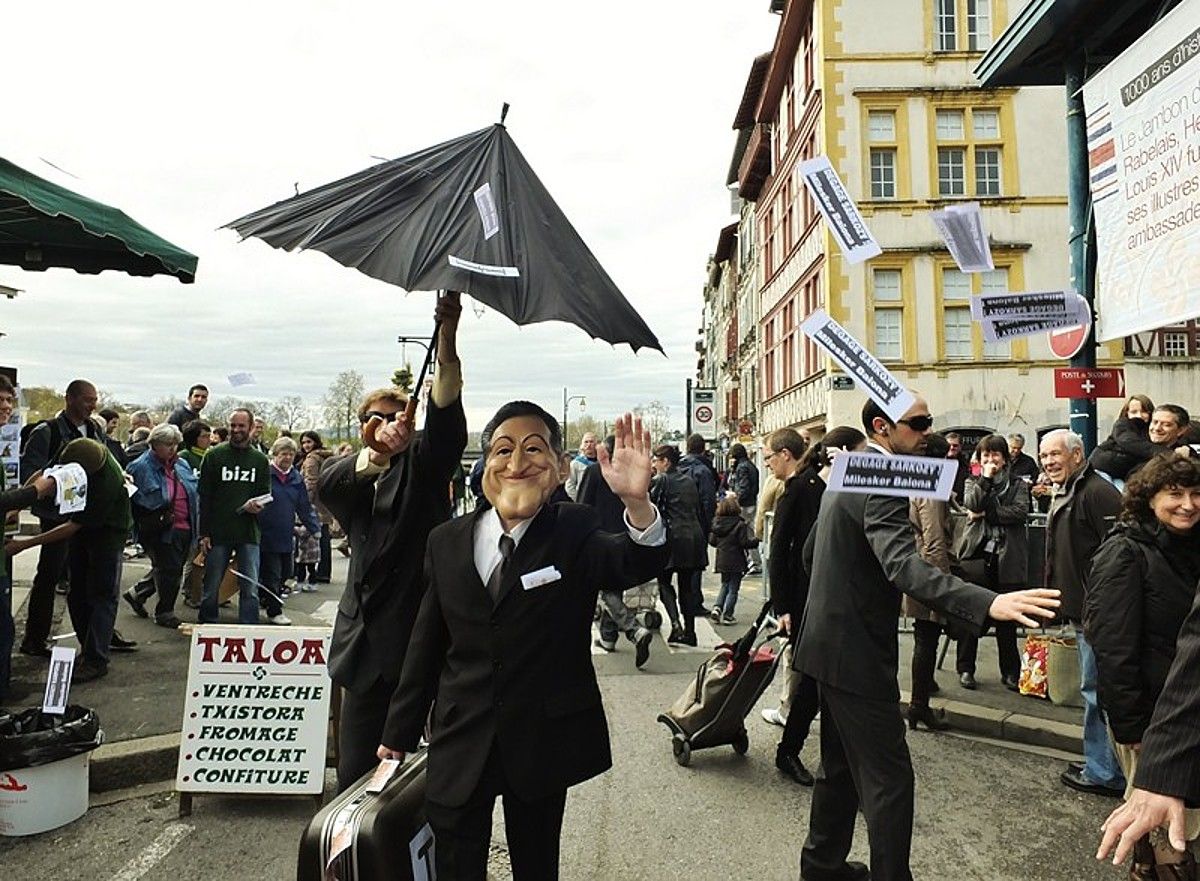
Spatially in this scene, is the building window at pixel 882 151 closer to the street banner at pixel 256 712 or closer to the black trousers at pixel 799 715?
the black trousers at pixel 799 715

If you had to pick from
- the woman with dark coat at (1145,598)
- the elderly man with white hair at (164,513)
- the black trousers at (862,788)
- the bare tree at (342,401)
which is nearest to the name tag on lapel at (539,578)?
the black trousers at (862,788)

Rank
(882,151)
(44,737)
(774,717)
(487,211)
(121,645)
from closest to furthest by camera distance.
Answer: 1. (487,211)
2. (44,737)
3. (774,717)
4. (121,645)
5. (882,151)

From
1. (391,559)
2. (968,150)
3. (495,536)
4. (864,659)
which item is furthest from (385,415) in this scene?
(968,150)

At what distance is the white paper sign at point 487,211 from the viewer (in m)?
2.63

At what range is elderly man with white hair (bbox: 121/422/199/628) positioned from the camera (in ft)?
25.2

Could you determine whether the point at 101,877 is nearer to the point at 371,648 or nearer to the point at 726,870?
the point at 371,648

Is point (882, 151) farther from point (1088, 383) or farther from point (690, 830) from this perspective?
point (690, 830)

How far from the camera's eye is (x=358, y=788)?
271 cm

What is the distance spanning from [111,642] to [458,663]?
5.46 m

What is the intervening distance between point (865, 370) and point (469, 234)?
1.32 meters

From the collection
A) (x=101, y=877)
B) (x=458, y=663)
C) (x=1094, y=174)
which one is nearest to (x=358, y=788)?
(x=458, y=663)

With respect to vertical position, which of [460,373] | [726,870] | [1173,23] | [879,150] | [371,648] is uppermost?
[879,150]

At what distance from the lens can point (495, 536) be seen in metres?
2.72

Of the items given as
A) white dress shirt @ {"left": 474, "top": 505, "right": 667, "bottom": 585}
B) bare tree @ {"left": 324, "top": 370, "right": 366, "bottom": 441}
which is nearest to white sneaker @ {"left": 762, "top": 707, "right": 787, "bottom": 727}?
white dress shirt @ {"left": 474, "top": 505, "right": 667, "bottom": 585}
